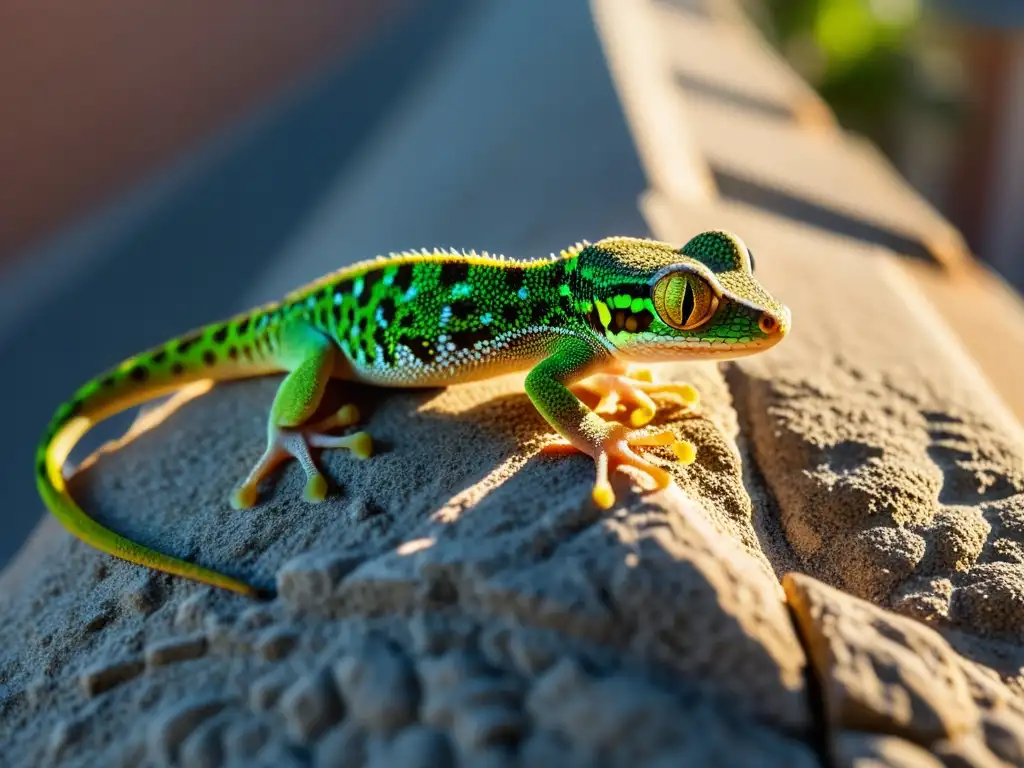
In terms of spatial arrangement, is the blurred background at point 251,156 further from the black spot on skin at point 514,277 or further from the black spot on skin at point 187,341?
the black spot on skin at point 187,341

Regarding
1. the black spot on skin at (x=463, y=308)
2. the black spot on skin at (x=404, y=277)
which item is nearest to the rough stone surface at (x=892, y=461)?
the black spot on skin at (x=463, y=308)

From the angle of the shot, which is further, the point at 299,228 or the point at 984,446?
the point at 299,228

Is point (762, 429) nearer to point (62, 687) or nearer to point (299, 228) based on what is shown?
point (62, 687)

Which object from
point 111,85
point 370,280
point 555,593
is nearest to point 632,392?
point 370,280

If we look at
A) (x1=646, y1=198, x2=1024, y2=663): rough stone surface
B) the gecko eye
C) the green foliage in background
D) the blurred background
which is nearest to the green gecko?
the gecko eye

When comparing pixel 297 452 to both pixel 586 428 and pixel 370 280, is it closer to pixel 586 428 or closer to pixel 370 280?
pixel 370 280

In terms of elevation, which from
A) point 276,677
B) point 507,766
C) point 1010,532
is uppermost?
point 276,677

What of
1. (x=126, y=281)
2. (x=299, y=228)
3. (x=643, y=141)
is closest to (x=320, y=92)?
(x=299, y=228)
